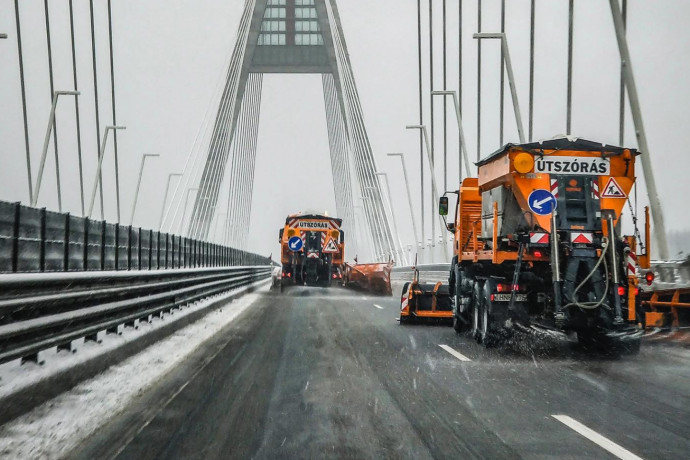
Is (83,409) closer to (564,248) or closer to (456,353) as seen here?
(456,353)

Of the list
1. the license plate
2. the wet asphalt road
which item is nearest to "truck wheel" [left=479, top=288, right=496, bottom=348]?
the license plate

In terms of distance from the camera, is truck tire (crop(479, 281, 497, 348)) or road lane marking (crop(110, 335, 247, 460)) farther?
truck tire (crop(479, 281, 497, 348))

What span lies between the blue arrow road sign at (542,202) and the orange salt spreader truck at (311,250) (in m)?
25.4

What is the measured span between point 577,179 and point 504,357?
270cm

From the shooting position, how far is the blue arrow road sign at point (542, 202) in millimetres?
11766

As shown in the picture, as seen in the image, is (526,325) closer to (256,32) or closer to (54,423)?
(54,423)

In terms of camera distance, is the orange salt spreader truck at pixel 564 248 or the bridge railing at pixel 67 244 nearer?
the bridge railing at pixel 67 244

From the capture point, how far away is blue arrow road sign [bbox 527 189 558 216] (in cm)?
1177

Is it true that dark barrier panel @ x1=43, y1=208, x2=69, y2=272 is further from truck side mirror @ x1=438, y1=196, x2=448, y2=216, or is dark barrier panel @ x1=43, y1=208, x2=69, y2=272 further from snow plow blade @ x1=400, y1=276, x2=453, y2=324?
snow plow blade @ x1=400, y1=276, x2=453, y2=324

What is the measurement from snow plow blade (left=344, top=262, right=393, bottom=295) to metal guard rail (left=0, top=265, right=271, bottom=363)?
18.6 meters

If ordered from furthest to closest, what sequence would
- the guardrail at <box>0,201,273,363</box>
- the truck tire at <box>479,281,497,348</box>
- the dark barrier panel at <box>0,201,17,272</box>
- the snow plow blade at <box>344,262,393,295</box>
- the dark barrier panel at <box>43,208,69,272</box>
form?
the snow plow blade at <box>344,262,393,295</box> < the truck tire at <box>479,281,497,348</box> < the dark barrier panel at <box>43,208,69,272</box> < the dark barrier panel at <box>0,201,17,272</box> < the guardrail at <box>0,201,273,363</box>

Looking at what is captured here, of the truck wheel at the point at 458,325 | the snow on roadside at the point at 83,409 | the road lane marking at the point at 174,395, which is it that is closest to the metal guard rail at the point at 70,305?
the snow on roadside at the point at 83,409

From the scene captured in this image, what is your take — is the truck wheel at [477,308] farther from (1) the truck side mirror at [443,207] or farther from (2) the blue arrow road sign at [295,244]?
(2) the blue arrow road sign at [295,244]

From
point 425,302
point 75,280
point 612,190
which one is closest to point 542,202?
point 612,190
